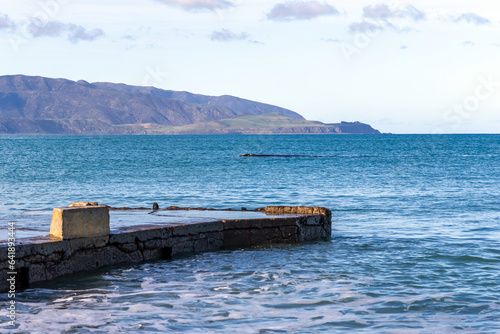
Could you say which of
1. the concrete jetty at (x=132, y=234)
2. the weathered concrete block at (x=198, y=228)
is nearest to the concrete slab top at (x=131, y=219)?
the concrete jetty at (x=132, y=234)

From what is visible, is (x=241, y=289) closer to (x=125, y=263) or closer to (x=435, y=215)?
(x=125, y=263)

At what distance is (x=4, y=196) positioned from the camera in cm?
2927

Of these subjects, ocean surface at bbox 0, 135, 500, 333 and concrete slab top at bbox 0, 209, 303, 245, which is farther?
concrete slab top at bbox 0, 209, 303, 245

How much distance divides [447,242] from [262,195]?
651 inches

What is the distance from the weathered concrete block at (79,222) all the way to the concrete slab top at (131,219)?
26 cm

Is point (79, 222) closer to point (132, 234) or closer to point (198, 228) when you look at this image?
point (132, 234)

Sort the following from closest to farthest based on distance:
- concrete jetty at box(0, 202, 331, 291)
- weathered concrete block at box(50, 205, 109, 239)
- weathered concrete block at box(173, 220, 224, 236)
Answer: concrete jetty at box(0, 202, 331, 291)
weathered concrete block at box(50, 205, 109, 239)
weathered concrete block at box(173, 220, 224, 236)

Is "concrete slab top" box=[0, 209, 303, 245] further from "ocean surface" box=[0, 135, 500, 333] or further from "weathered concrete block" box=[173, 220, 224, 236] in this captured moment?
"ocean surface" box=[0, 135, 500, 333]

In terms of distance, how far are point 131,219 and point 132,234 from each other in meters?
Result: 2.16

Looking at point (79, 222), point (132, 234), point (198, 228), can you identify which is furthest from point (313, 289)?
point (79, 222)

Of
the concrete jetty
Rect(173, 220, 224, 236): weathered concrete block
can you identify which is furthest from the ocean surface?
Rect(173, 220, 224, 236): weathered concrete block

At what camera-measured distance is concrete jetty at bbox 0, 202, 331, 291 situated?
10.2 m

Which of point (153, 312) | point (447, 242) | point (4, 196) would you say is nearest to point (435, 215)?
point (447, 242)

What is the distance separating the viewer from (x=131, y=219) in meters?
14.0
